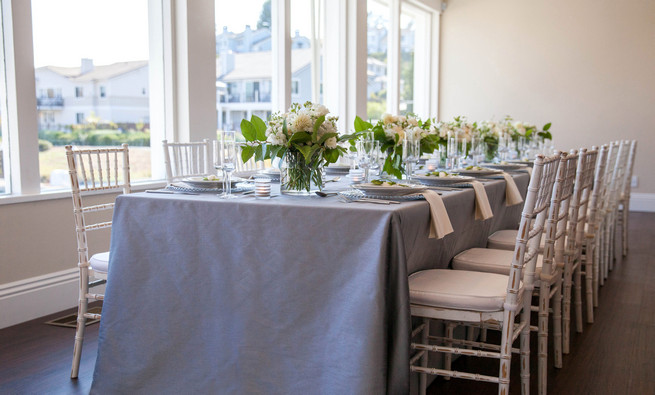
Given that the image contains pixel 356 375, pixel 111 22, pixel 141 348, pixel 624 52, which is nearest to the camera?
pixel 356 375

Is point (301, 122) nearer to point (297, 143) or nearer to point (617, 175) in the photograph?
point (297, 143)

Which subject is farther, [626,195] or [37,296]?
[626,195]

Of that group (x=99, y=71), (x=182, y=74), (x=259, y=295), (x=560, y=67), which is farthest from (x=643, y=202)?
(x=259, y=295)

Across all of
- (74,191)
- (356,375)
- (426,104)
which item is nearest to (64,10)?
(74,191)

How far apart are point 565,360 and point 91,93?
3.12m

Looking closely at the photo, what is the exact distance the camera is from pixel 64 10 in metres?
3.92

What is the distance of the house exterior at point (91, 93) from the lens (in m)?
3.86

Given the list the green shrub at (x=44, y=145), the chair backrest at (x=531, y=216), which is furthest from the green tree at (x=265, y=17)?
the chair backrest at (x=531, y=216)

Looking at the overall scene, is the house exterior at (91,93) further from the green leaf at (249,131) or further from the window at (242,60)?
the green leaf at (249,131)

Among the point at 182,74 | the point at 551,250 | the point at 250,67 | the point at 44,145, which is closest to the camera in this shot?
the point at 551,250

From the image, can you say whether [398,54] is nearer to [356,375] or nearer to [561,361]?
[561,361]

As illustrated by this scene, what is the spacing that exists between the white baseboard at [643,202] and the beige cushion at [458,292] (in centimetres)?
685

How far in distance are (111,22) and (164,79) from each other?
532 millimetres

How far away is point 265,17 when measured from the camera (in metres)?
5.79
